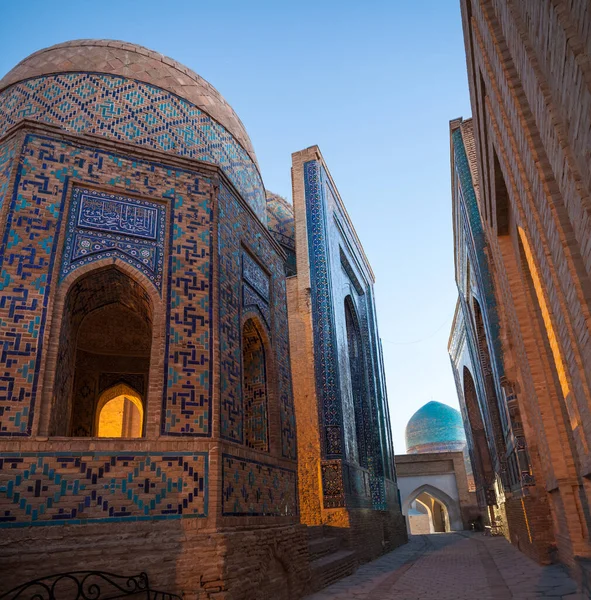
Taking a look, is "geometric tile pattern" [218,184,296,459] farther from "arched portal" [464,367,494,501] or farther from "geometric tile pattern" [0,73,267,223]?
"arched portal" [464,367,494,501]

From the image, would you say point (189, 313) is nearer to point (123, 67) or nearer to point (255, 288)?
point (255, 288)

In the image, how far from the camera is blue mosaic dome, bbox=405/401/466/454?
2537cm

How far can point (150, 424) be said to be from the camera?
4.13 meters

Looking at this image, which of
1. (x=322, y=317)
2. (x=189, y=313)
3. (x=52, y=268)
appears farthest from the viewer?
(x=322, y=317)

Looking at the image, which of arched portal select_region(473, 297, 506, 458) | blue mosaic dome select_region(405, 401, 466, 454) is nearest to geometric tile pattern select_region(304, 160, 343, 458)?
arched portal select_region(473, 297, 506, 458)

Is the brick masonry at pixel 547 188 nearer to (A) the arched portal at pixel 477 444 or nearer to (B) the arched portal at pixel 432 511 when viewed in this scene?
(A) the arched portal at pixel 477 444

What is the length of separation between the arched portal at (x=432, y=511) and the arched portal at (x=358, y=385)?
8380mm

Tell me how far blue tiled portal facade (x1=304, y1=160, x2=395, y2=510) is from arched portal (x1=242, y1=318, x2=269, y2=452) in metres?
2.78

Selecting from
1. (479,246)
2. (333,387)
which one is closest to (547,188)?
(479,246)

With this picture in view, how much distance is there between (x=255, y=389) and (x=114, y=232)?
2.33m

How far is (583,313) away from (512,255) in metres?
3.46

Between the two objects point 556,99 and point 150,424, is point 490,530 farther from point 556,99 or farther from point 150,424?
point 556,99

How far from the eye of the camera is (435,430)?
85.3 ft

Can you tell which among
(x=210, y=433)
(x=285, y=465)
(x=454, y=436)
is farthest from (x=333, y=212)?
(x=454, y=436)
